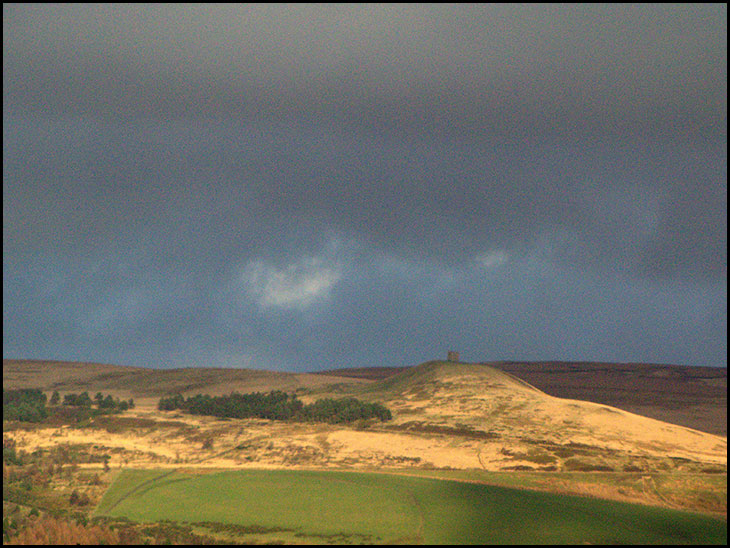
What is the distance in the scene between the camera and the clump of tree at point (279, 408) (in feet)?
188

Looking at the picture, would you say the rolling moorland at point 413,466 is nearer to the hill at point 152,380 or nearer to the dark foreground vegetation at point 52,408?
the dark foreground vegetation at point 52,408

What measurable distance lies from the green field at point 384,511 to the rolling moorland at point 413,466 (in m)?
0.14

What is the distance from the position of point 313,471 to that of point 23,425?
88.9 feet

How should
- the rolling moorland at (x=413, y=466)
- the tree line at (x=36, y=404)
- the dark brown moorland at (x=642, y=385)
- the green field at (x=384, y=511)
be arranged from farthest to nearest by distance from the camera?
the dark brown moorland at (x=642, y=385)
the tree line at (x=36, y=404)
the rolling moorland at (x=413, y=466)
the green field at (x=384, y=511)

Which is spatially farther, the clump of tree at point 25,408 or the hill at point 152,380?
the hill at point 152,380

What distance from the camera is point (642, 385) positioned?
9538 centimetres

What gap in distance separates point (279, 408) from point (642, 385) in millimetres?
55885

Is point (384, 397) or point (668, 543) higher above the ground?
point (384, 397)

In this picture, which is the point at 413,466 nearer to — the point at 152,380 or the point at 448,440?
the point at 448,440

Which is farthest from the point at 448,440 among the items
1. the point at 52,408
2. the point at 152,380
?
the point at 152,380

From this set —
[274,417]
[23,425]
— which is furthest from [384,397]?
[23,425]

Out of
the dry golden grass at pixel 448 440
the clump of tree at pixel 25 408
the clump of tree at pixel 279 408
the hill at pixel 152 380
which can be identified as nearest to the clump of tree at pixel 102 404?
the dry golden grass at pixel 448 440

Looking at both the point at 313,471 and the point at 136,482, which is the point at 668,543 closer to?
the point at 313,471

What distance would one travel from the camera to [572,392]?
298 feet
